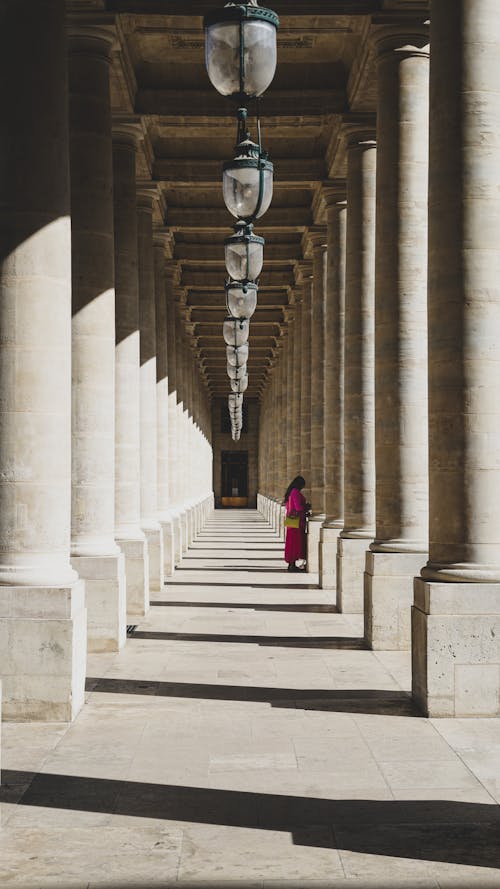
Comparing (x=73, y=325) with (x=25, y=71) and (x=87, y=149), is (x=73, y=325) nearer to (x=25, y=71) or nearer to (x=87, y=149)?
(x=87, y=149)

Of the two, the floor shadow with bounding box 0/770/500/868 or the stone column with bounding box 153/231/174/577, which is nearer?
the floor shadow with bounding box 0/770/500/868

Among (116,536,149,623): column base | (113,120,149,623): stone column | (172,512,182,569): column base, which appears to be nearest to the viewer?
(116,536,149,623): column base

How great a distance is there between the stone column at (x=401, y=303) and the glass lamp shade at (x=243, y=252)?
277 centimetres

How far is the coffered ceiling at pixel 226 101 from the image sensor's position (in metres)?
16.2

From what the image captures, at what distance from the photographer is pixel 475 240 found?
11008 mm

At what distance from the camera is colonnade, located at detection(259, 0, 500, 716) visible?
424 inches

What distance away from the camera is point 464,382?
1092cm

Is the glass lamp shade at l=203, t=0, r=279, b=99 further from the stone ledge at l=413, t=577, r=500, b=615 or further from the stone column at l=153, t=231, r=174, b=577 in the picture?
the stone column at l=153, t=231, r=174, b=577

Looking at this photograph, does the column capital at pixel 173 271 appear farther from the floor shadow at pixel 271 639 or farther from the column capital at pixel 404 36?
the floor shadow at pixel 271 639

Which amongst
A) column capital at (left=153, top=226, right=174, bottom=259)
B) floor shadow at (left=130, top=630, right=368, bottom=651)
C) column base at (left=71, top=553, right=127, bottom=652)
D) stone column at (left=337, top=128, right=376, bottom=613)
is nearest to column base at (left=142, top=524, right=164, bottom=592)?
stone column at (left=337, top=128, right=376, bottom=613)

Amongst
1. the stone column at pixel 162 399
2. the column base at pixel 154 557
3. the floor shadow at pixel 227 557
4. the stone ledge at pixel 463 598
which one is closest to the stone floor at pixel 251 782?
the stone ledge at pixel 463 598

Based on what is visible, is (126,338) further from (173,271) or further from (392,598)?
(173,271)

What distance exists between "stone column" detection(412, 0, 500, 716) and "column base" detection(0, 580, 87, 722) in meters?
3.58

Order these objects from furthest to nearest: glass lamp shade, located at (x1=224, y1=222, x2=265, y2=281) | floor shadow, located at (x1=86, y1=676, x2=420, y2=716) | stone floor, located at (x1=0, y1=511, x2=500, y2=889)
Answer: glass lamp shade, located at (x1=224, y1=222, x2=265, y2=281) → floor shadow, located at (x1=86, y1=676, x2=420, y2=716) → stone floor, located at (x1=0, y1=511, x2=500, y2=889)
